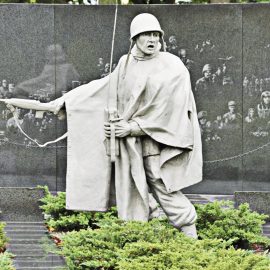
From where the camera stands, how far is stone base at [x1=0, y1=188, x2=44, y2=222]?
14.5 metres

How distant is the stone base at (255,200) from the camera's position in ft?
47.2

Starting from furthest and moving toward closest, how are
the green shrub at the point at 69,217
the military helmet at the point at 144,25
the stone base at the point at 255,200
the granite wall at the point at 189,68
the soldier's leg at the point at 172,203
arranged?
the granite wall at the point at 189,68 → the stone base at the point at 255,200 → the green shrub at the point at 69,217 → the soldier's leg at the point at 172,203 → the military helmet at the point at 144,25

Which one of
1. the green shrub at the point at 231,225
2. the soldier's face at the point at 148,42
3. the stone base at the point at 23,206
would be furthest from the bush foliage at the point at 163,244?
the stone base at the point at 23,206

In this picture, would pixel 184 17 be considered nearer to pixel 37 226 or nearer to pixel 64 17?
Result: pixel 64 17

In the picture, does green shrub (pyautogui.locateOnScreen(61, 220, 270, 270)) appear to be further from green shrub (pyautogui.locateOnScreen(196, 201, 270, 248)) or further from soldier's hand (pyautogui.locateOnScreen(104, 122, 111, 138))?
green shrub (pyautogui.locateOnScreen(196, 201, 270, 248))

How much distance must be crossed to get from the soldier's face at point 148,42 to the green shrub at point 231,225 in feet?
6.36

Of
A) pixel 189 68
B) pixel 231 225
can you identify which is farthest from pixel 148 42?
pixel 189 68

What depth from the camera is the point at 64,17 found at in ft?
56.6

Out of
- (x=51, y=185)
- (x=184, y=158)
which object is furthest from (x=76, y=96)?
(x=51, y=185)

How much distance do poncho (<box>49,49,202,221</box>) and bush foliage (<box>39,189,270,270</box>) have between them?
14.8 inches

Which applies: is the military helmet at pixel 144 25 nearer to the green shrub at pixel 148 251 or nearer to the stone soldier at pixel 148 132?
the stone soldier at pixel 148 132

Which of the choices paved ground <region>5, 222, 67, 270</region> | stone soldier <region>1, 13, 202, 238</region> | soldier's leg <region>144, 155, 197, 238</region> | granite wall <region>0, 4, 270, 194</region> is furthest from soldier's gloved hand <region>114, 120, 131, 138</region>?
granite wall <region>0, 4, 270, 194</region>

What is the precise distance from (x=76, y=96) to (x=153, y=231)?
6.43ft

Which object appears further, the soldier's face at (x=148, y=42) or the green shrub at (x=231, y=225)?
the green shrub at (x=231, y=225)
